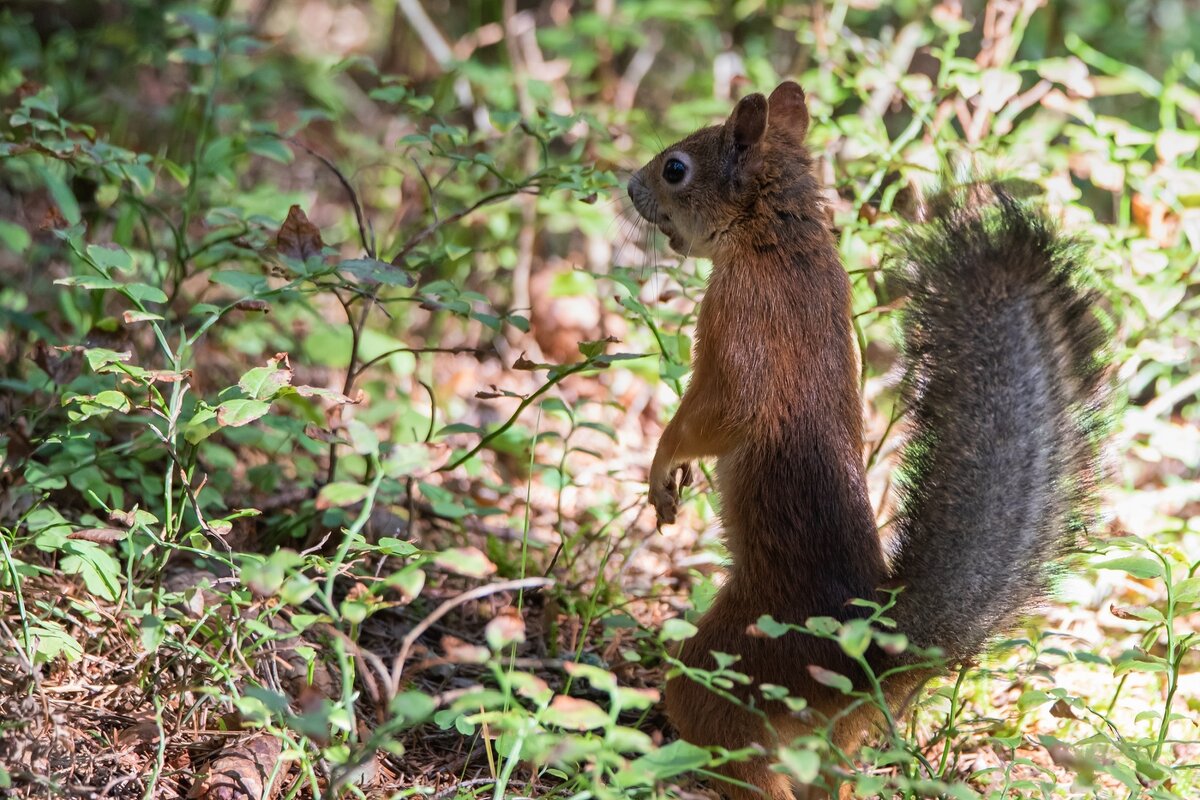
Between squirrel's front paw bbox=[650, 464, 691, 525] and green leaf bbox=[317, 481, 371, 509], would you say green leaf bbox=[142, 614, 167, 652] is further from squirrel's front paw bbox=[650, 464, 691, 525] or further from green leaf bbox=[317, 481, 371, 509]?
squirrel's front paw bbox=[650, 464, 691, 525]

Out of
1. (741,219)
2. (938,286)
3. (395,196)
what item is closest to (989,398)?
(938,286)

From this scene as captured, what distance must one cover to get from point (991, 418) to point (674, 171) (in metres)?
1.01

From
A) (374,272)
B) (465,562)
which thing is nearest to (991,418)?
(465,562)

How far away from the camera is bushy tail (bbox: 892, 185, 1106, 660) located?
5.89ft

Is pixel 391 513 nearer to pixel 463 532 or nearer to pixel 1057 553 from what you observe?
pixel 463 532

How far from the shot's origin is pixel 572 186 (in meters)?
2.27

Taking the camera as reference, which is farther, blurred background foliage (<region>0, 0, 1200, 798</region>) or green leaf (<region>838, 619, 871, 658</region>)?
blurred background foliage (<region>0, 0, 1200, 798</region>)

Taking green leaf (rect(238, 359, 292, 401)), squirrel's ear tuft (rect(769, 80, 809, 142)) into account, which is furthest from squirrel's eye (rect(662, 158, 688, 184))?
green leaf (rect(238, 359, 292, 401))

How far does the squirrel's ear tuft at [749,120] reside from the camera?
235cm

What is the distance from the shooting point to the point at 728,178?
94.3 inches

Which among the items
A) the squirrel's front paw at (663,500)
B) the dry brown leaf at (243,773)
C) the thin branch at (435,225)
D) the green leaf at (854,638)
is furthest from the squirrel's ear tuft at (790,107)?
the dry brown leaf at (243,773)

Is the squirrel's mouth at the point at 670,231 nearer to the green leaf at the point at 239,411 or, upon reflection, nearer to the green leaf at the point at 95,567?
the green leaf at the point at 239,411

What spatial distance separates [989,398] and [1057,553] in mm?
271

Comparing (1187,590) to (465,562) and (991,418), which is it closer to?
(991,418)
